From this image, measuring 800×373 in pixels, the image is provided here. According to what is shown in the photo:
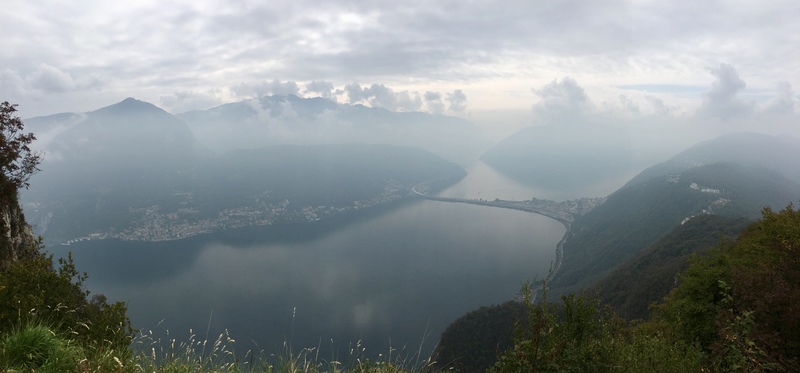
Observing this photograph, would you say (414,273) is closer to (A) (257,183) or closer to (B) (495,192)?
(B) (495,192)

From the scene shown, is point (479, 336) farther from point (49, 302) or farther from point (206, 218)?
point (206, 218)

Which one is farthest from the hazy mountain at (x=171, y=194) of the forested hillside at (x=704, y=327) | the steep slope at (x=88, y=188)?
the forested hillside at (x=704, y=327)

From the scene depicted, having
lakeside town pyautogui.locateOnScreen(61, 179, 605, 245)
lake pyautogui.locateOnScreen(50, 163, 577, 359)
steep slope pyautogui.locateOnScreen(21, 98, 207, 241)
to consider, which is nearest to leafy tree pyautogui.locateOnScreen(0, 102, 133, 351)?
lake pyautogui.locateOnScreen(50, 163, 577, 359)

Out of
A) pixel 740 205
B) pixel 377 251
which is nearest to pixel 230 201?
pixel 377 251

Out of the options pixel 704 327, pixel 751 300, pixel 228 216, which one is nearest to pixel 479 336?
pixel 704 327

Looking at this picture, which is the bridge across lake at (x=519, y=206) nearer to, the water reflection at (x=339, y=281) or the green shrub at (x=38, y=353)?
the water reflection at (x=339, y=281)
